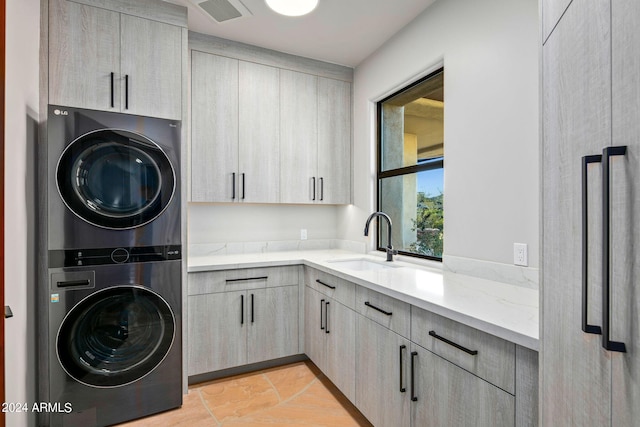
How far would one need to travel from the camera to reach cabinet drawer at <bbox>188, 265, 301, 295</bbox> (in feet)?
7.83

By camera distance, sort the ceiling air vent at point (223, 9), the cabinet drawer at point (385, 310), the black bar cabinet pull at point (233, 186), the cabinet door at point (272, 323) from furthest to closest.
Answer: the black bar cabinet pull at point (233, 186) < the cabinet door at point (272, 323) < the ceiling air vent at point (223, 9) < the cabinet drawer at point (385, 310)

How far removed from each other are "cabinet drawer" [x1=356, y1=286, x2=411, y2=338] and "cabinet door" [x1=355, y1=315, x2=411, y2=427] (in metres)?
0.04

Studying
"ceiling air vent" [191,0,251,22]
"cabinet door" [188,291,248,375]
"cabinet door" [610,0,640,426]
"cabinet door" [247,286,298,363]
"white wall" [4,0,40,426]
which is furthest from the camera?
"cabinet door" [247,286,298,363]

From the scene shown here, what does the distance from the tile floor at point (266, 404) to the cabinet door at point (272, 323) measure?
0.57ft

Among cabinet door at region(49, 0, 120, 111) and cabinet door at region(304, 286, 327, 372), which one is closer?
cabinet door at region(49, 0, 120, 111)

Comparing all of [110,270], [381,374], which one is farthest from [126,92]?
[381,374]

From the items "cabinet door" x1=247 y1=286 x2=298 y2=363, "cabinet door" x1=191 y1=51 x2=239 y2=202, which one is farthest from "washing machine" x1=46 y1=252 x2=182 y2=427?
"cabinet door" x1=191 y1=51 x2=239 y2=202

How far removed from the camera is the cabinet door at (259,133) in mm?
2861

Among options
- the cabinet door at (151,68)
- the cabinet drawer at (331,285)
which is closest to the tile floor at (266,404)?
the cabinet drawer at (331,285)

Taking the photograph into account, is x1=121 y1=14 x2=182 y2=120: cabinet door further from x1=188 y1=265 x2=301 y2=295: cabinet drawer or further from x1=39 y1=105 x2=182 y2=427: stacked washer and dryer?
x1=188 y1=265 x2=301 y2=295: cabinet drawer

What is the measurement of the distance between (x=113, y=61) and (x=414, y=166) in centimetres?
223

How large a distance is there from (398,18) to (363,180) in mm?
1350

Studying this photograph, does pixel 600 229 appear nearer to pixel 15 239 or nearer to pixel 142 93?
pixel 15 239

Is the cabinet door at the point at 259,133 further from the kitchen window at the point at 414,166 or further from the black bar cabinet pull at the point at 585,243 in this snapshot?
the black bar cabinet pull at the point at 585,243
